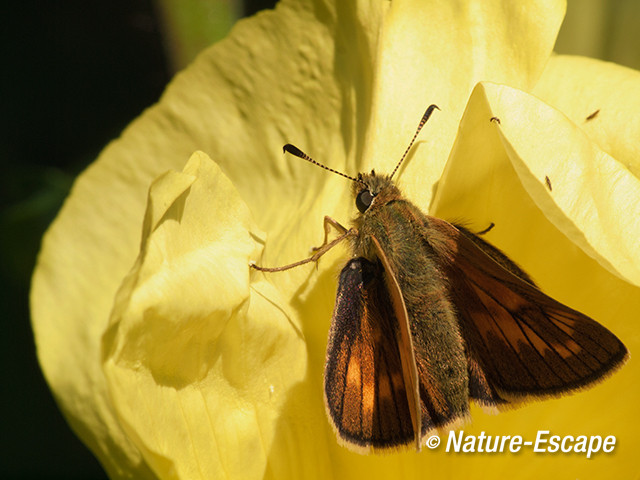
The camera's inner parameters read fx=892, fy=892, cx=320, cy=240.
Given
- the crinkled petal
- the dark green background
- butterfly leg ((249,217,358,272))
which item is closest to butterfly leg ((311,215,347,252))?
butterfly leg ((249,217,358,272))

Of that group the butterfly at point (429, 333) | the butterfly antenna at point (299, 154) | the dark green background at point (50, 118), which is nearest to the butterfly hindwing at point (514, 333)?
the butterfly at point (429, 333)

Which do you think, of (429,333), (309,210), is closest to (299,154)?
(309,210)

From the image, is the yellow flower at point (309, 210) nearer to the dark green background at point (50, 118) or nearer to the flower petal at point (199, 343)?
the flower petal at point (199, 343)

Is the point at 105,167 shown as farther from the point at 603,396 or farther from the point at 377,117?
the point at 603,396

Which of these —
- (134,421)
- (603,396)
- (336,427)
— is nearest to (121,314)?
(134,421)

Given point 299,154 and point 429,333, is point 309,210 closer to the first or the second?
point 299,154
